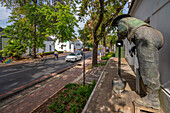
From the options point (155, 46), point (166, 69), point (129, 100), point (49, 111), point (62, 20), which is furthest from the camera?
point (62, 20)

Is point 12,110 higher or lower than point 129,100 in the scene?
lower

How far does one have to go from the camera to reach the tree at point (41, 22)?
17.1 m

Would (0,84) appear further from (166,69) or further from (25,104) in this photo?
(166,69)

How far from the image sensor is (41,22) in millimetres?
19375

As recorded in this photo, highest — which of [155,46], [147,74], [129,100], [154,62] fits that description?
[155,46]

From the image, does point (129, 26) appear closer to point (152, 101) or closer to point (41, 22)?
point (152, 101)

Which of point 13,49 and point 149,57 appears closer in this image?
point 149,57

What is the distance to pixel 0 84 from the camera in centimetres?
766

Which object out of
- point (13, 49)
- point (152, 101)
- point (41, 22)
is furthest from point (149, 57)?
point (13, 49)

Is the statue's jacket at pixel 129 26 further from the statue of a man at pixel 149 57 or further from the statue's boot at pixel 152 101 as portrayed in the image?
the statue's boot at pixel 152 101

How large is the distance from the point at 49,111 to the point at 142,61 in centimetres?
403

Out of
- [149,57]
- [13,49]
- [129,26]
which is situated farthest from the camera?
[13,49]

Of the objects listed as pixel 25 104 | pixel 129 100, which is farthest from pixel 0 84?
pixel 129 100

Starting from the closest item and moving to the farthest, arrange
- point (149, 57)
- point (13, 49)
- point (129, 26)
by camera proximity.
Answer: point (149, 57) → point (129, 26) → point (13, 49)
